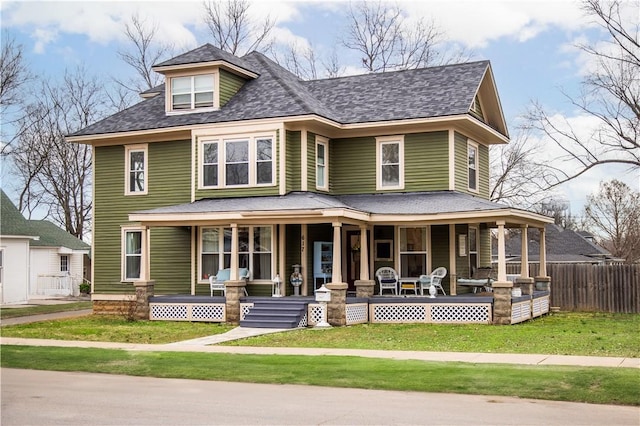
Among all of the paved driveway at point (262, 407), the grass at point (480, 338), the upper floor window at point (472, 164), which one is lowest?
the paved driveway at point (262, 407)

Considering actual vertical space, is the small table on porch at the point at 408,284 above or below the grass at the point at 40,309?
above

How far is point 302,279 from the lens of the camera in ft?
84.3

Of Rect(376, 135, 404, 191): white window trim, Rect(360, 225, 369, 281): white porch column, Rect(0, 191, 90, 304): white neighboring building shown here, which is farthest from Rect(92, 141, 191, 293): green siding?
Rect(360, 225, 369, 281): white porch column

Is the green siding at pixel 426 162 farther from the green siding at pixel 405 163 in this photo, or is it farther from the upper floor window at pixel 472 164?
the upper floor window at pixel 472 164

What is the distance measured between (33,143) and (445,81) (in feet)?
95.9

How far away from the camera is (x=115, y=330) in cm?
2256

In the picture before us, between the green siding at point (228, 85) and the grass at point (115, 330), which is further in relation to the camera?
the green siding at point (228, 85)

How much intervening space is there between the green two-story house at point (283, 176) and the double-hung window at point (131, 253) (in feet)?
0.14

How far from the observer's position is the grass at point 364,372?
12.1 m

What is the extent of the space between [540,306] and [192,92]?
14.0 meters

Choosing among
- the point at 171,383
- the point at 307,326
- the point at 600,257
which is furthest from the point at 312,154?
the point at 600,257

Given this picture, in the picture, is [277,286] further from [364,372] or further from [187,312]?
[364,372]

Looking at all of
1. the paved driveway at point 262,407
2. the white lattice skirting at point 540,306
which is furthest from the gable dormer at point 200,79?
the paved driveway at point 262,407

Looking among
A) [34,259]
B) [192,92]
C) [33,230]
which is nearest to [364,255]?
[192,92]
